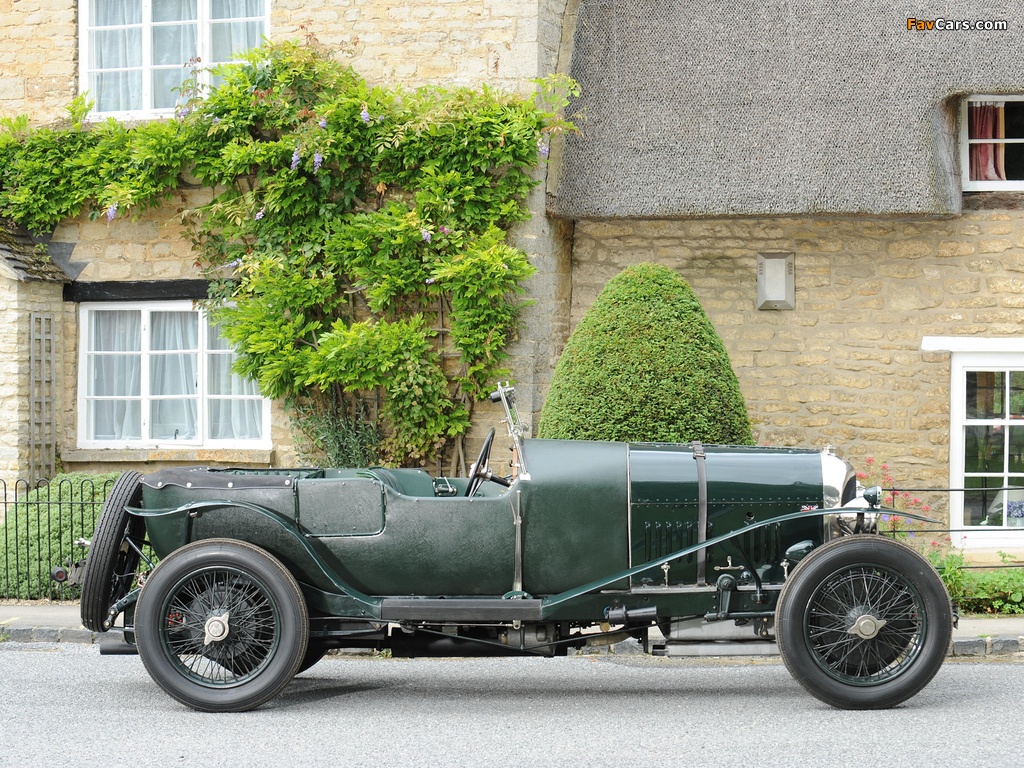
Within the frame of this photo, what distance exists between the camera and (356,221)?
9.13m

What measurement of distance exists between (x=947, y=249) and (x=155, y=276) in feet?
24.1

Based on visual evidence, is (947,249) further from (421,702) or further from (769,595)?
(421,702)

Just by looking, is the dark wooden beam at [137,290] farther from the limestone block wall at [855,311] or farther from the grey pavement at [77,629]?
the limestone block wall at [855,311]

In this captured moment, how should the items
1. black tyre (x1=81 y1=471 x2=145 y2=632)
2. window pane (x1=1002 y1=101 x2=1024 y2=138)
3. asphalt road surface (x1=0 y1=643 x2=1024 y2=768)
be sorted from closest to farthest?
asphalt road surface (x1=0 y1=643 x2=1024 y2=768) < black tyre (x1=81 y1=471 x2=145 y2=632) < window pane (x1=1002 y1=101 x2=1024 y2=138)

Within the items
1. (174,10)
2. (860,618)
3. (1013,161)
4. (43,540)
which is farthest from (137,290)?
(1013,161)

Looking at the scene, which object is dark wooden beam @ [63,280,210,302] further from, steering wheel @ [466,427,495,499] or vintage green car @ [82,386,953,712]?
steering wheel @ [466,427,495,499]

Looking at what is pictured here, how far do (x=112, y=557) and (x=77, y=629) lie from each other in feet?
7.57

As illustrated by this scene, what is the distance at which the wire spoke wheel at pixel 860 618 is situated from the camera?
473 centimetres

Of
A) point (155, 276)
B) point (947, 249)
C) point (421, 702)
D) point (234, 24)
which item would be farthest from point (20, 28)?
point (947, 249)

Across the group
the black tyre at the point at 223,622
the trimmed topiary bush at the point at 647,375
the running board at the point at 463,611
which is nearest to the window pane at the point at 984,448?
the trimmed topiary bush at the point at 647,375

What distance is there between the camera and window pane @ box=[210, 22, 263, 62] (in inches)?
394

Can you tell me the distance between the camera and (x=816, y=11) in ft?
31.7

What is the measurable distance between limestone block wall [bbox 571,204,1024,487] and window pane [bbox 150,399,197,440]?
417 centimetres

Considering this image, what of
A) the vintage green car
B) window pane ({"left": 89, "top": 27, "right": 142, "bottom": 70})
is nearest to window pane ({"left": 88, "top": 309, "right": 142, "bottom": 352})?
window pane ({"left": 89, "top": 27, "right": 142, "bottom": 70})
